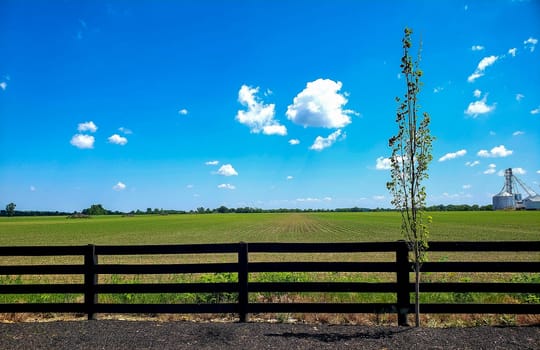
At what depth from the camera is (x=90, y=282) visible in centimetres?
672

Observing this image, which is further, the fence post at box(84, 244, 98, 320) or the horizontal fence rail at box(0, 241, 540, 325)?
the fence post at box(84, 244, 98, 320)

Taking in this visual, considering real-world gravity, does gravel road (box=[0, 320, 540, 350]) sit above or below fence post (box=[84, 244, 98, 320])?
below

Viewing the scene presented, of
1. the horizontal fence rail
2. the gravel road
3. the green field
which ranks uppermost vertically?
the horizontal fence rail

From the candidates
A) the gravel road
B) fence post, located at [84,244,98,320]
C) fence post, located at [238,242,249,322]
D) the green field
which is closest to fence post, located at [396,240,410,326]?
the gravel road

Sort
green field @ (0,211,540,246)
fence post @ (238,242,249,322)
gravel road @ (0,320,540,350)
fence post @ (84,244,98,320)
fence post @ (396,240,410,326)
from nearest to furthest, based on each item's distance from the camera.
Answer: gravel road @ (0,320,540,350) < fence post @ (396,240,410,326) < fence post @ (238,242,249,322) < fence post @ (84,244,98,320) < green field @ (0,211,540,246)

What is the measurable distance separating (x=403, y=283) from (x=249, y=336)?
9.18ft

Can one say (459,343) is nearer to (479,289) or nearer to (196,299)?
(479,289)

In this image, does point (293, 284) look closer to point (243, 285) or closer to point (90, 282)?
point (243, 285)

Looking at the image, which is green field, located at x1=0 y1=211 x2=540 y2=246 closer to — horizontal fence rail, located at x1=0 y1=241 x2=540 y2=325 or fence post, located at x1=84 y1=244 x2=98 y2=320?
horizontal fence rail, located at x1=0 y1=241 x2=540 y2=325

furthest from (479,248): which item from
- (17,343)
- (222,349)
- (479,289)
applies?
(17,343)

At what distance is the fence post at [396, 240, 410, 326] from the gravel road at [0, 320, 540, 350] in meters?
0.42

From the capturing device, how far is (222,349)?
197 inches

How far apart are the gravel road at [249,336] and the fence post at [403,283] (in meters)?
0.42

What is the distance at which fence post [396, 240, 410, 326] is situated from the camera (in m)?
6.20
